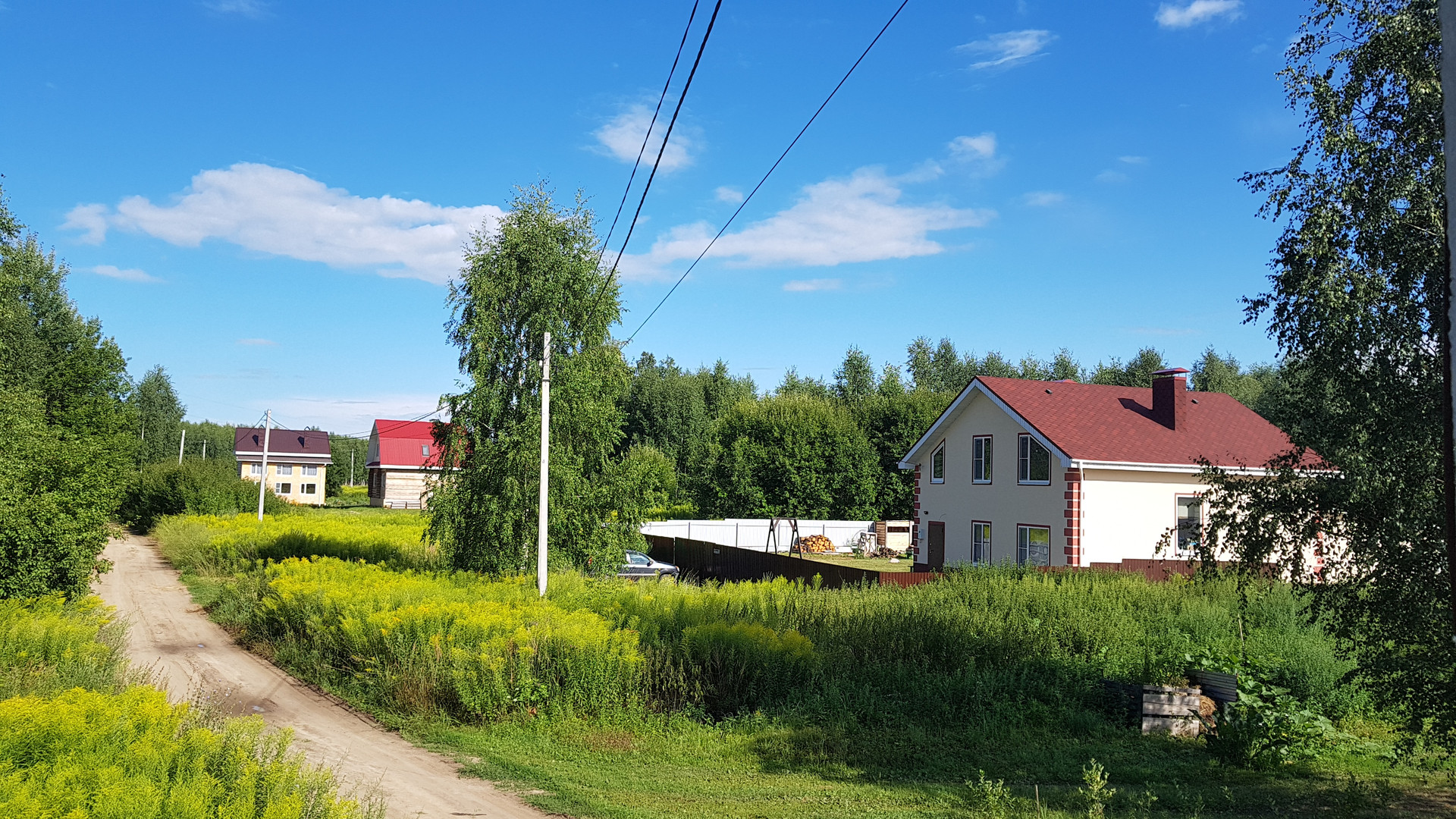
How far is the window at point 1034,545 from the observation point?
24.9 meters

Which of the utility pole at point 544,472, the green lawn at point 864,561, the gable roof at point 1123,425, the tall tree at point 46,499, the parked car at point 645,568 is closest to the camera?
the tall tree at point 46,499

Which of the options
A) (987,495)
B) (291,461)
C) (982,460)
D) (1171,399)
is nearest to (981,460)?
(982,460)

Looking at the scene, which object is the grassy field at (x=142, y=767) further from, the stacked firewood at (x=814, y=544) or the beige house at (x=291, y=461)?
the beige house at (x=291, y=461)

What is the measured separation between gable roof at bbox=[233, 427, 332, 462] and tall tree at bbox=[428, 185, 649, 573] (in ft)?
226

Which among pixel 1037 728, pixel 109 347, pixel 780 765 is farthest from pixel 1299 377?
pixel 109 347

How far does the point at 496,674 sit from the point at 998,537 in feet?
63.3

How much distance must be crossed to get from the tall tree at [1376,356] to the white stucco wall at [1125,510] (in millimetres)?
16469

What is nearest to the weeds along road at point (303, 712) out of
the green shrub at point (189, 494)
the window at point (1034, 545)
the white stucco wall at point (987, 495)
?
the white stucco wall at point (987, 495)

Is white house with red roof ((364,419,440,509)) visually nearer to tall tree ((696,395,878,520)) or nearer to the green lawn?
tall tree ((696,395,878,520))

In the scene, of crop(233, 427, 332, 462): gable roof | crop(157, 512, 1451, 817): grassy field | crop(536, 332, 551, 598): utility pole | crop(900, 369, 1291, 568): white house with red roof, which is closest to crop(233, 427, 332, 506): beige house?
crop(233, 427, 332, 462): gable roof

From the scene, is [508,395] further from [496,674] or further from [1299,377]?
[1299,377]

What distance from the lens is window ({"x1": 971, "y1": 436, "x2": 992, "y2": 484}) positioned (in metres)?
27.7

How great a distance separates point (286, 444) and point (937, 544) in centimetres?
7163

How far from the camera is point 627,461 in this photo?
2067 centimetres
